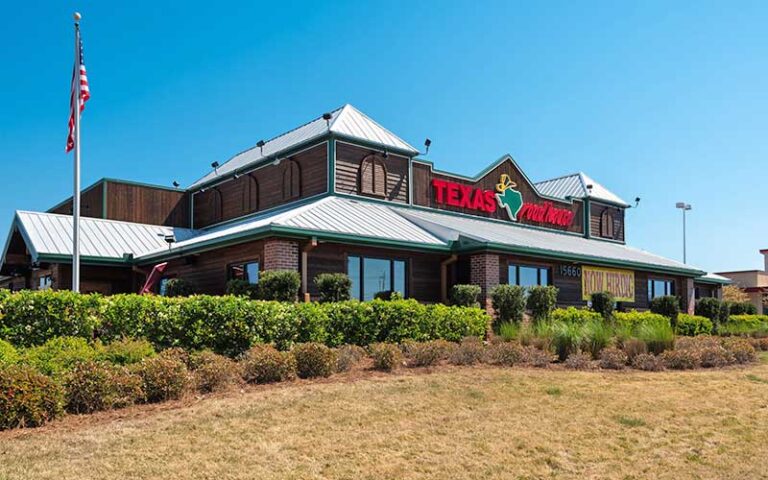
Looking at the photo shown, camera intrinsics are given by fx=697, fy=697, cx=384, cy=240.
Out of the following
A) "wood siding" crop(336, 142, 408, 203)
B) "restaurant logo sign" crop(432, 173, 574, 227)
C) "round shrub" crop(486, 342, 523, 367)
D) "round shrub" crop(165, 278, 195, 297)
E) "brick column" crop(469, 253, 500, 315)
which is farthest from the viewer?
"restaurant logo sign" crop(432, 173, 574, 227)

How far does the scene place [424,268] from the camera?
840 inches

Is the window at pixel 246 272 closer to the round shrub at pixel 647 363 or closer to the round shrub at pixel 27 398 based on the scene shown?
the round shrub at pixel 647 363

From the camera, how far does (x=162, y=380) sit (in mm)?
9617

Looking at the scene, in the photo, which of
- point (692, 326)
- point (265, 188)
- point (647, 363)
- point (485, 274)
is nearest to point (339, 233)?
point (485, 274)

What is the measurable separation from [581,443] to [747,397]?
15.4 feet

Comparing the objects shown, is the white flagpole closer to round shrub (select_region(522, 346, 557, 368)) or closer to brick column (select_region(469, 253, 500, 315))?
round shrub (select_region(522, 346, 557, 368))

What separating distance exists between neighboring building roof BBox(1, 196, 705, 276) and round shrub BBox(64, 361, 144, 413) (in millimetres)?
8118

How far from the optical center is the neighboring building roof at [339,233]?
62.0 feet

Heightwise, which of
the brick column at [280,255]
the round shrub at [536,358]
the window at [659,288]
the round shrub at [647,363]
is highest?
the brick column at [280,255]

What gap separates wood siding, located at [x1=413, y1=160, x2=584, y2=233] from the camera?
26.0m

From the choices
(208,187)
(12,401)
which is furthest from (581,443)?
(208,187)

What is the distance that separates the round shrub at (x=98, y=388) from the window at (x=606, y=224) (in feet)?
94.2

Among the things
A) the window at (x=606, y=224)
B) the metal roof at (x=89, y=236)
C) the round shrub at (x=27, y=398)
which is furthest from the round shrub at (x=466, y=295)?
the window at (x=606, y=224)

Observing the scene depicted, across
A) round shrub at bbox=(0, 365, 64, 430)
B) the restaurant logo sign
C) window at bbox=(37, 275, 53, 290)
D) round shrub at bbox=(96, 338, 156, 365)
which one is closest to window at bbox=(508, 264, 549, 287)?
the restaurant logo sign
